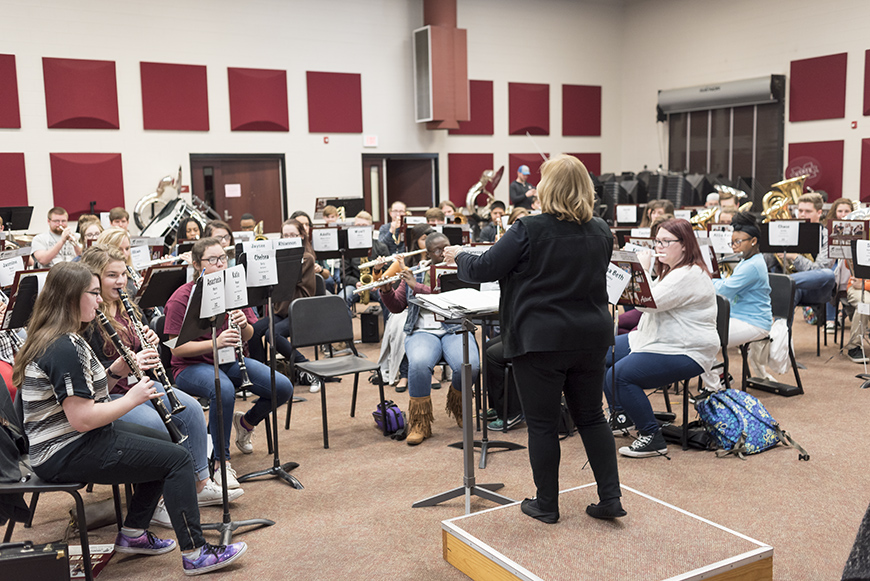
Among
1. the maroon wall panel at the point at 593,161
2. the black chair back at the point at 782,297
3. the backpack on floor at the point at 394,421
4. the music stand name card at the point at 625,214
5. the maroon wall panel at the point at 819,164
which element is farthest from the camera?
the maroon wall panel at the point at 593,161

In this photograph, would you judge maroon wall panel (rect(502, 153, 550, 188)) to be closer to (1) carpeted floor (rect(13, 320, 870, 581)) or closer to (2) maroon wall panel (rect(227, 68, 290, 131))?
(2) maroon wall panel (rect(227, 68, 290, 131))

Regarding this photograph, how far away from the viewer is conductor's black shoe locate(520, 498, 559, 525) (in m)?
3.09

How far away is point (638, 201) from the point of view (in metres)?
12.9

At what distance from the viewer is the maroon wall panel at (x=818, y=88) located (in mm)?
11938

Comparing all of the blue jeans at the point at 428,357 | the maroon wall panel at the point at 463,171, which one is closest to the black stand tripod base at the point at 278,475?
the blue jeans at the point at 428,357

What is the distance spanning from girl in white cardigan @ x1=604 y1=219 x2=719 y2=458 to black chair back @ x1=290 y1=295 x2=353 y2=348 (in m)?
1.94

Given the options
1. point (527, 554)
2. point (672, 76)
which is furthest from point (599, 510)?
point (672, 76)

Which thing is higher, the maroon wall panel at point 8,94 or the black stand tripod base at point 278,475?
the maroon wall panel at point 8,94

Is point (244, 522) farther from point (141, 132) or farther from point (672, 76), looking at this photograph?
point (672, 76)

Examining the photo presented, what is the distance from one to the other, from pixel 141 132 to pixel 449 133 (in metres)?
5.45

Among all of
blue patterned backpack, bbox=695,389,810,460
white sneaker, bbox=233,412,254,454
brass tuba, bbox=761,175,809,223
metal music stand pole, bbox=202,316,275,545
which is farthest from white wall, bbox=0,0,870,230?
blue patterned backpack, bbox=695,389,810,460

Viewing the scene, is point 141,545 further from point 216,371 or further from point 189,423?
point 216,371

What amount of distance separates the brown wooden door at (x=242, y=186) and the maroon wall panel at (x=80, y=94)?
1.41 metres

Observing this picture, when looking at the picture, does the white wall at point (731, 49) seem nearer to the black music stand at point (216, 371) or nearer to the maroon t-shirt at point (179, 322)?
the maroon t-shirt at point (179, 322)
